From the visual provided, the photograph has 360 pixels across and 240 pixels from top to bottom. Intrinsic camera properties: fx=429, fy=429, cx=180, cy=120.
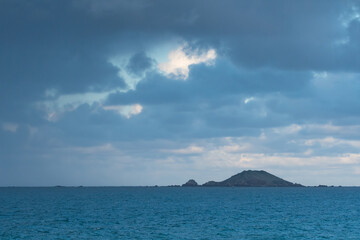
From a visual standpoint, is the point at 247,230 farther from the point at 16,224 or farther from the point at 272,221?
the point at 16,224

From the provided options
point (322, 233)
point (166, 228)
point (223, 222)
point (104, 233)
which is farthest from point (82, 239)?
point (322, 233)

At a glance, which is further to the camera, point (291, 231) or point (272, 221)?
point (272, 221)

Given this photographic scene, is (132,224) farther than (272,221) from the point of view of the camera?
No

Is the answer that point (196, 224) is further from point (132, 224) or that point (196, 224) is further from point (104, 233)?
point (104, 233)

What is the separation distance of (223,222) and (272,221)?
11.2 m

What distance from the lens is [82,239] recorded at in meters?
66.2

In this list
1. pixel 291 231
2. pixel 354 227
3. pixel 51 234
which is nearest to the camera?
pixel 51 234

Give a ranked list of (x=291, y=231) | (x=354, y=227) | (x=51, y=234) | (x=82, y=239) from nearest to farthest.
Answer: (x=82, y=239)
(x=51, y=234)
(x=291, y=231)
(x=354, y=227)

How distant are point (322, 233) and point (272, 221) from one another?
18266mm

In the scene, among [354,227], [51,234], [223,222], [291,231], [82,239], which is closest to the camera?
[82,239]

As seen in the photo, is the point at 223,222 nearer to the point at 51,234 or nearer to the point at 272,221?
the point at 272,221

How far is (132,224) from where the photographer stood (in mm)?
85875

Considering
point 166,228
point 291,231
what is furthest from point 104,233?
point 291,231

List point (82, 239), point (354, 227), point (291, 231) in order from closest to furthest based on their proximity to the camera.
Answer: point (82, 239)
point (291, 231)
point (354, 227)
